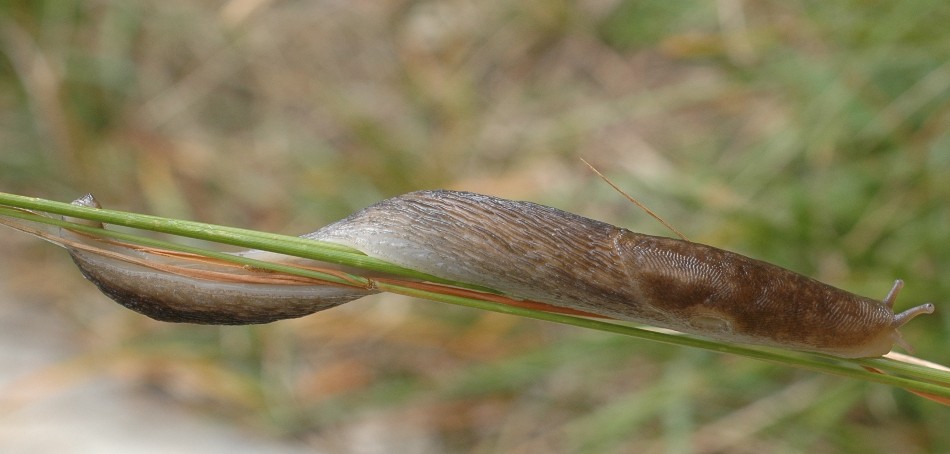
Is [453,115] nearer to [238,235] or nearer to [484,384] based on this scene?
[484,384]

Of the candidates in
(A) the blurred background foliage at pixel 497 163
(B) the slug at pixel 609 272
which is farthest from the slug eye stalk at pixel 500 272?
(A) the blurred background foliage at pixel 497 163

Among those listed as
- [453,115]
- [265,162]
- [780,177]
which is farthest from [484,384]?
[265,162]

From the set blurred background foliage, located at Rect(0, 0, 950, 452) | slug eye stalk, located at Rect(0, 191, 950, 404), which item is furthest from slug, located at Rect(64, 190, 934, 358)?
blurred background foliage, located at Rect(0, 0, 950, 452)

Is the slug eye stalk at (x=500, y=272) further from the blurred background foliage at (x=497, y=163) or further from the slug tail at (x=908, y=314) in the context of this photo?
the blurred background foliage at (x=497, y=163)

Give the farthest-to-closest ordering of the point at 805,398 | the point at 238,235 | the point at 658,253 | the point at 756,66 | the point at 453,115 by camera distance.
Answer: the point at 453,115, the point at 756,66, the point at 805,398, the point at 658,253, the point at 238,235

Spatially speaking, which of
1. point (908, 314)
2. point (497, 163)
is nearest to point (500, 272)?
point (908, 314)

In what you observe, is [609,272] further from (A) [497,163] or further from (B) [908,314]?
(A) [497,163]

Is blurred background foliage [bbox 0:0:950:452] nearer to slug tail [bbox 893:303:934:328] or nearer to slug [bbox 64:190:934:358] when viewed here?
slug tail [bbox 893:303:934:328]
